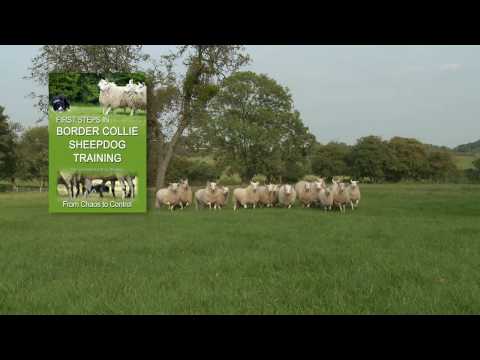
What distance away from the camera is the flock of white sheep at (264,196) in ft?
74.5

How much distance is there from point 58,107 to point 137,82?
3.22 m

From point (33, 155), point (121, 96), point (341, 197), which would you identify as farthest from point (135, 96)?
point (33, 155)

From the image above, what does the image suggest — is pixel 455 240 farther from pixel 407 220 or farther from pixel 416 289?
pixel 416 289

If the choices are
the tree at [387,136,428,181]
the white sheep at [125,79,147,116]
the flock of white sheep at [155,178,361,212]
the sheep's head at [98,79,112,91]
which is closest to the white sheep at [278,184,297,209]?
the flock of white sheep at [155,178,361,212]

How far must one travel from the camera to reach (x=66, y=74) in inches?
623

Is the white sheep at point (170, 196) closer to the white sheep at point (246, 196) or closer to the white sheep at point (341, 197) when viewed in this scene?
the white sheep at point (246, 196)

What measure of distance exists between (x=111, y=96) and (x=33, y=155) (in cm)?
4811

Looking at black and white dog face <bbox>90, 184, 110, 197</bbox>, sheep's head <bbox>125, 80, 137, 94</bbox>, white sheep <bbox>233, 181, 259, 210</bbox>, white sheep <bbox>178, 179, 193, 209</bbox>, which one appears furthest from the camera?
white sheep <bbox>233, 181, 259, 210</bbox>
